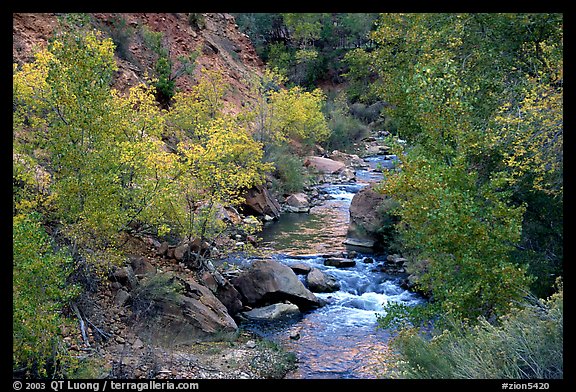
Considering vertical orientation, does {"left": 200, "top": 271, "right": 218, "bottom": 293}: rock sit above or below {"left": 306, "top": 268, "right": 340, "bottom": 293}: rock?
above

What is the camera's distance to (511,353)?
A: 18.1ft

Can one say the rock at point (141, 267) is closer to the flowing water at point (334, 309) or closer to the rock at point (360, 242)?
the flowing water at point (334, 309)

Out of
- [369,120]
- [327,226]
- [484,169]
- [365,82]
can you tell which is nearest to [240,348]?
[484,169]

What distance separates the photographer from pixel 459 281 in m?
8.02

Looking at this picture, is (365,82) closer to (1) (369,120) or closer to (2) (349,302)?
(1) (369,120)

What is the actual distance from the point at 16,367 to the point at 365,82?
46626mm

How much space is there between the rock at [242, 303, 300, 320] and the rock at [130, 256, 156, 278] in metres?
3.11

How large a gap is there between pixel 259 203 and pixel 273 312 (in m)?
9.29

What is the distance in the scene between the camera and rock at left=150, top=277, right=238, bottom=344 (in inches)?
416

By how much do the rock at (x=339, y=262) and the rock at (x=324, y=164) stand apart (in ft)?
46.9

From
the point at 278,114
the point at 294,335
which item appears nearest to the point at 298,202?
the point at 278,114

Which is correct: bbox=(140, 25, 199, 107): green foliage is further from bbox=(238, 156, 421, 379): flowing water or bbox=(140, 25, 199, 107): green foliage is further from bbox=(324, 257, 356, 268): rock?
bbox=(324, 257, 356, 268): rock

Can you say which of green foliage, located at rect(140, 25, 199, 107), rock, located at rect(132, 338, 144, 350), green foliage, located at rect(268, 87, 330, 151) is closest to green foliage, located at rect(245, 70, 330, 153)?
green foliage, located at rect(268, 87, 330, 151)

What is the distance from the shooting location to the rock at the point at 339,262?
55.1 ft
